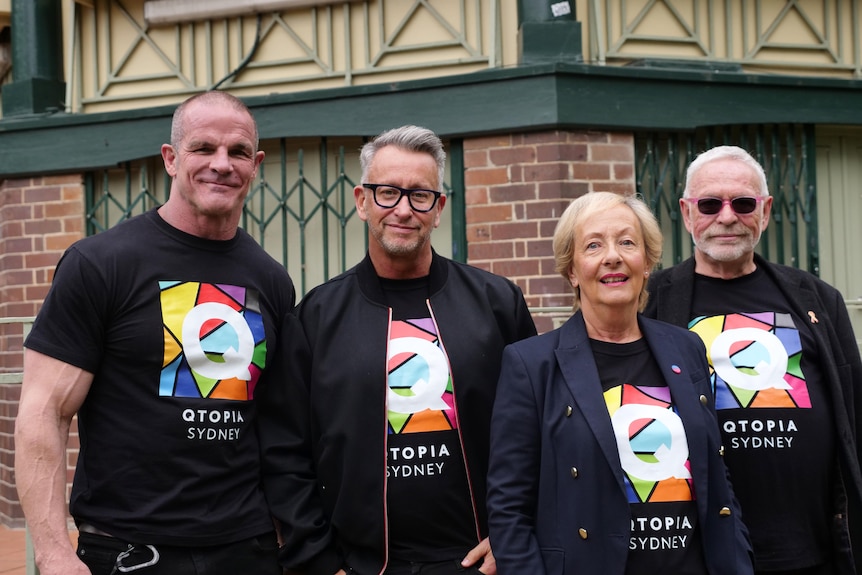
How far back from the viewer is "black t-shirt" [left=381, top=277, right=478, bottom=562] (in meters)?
2.59

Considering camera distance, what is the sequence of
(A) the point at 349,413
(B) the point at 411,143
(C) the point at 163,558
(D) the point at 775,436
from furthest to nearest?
(D) the point at 775,436, (B) the point at 411,143, (A) the point at 349,413, (C) the point at 163,558

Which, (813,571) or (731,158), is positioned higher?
(731,158)

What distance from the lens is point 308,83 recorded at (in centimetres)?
588

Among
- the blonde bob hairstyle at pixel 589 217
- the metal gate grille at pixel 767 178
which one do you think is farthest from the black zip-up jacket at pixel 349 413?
the metal gate grille at pixel 767 178

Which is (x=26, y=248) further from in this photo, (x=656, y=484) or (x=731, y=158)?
(x=656, y=484)

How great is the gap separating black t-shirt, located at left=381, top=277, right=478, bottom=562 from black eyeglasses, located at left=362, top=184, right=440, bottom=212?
42cm

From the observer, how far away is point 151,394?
2.54 m

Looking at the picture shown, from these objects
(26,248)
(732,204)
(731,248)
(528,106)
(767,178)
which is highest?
(528,106)

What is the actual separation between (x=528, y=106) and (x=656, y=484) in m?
3.22

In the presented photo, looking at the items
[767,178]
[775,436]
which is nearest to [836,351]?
[775,436]

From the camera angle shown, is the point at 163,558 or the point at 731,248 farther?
the point at 731,248

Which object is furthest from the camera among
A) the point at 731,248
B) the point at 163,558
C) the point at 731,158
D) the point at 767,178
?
the point at 767,178

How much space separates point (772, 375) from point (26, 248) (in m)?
5.14

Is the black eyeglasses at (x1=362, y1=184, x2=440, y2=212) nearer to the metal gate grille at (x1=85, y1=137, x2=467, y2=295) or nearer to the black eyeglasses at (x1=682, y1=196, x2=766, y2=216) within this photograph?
the black eyeglasses at (x1=682, y1=196, x2=766, y2=216)
